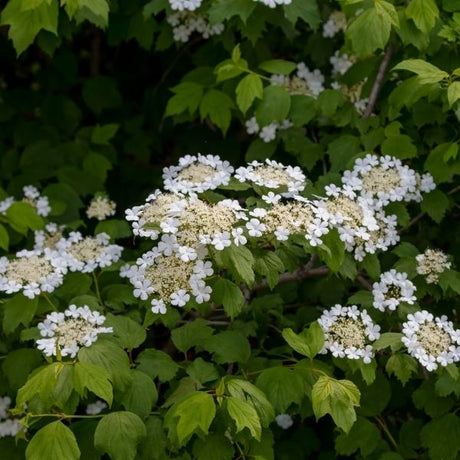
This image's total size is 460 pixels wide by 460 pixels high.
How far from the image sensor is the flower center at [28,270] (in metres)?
3.23

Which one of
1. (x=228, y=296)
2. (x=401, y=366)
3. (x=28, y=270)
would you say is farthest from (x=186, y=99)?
(x=401, y=366)

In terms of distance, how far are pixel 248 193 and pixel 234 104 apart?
46cm

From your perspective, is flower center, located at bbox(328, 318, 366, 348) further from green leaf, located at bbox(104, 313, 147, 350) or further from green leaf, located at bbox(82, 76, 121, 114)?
green leaf, located at bbox(82, 76, 121, 114)

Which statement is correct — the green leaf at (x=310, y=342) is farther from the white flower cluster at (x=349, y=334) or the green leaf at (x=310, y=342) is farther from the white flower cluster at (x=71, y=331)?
the white flower cluster at (x=71, y=331)

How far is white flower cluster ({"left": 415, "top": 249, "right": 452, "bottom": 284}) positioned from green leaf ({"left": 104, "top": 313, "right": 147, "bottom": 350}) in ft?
3.52

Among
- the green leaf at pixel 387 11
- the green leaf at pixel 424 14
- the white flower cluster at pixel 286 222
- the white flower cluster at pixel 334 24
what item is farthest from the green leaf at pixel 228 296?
the white flower cluster at pixel 334 24

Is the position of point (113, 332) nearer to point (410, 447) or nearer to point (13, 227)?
point (13, 227)

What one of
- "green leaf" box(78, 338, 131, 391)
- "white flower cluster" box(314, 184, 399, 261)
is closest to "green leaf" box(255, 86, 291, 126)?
"white flower cluster" box(314, 184, 399, 261)

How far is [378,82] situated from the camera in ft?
12.8

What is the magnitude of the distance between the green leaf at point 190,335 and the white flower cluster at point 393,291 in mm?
629

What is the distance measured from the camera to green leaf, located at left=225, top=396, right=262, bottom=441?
106 inches

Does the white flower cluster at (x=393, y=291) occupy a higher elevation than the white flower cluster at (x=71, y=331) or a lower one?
lower

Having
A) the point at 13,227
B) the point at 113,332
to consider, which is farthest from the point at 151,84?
the point at 113,332

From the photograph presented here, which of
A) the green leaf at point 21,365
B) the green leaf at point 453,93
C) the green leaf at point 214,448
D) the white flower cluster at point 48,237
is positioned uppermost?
the green leaf at point 453,93
